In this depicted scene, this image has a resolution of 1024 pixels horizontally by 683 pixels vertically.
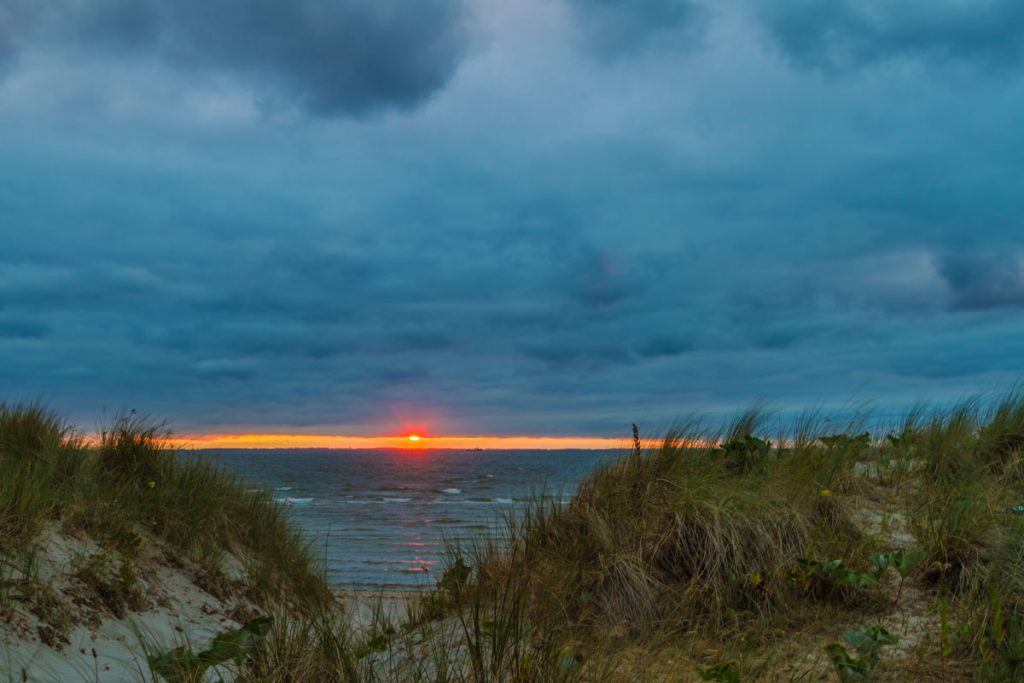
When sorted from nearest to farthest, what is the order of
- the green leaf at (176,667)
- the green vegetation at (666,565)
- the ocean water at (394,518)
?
the green leaf at (176,667), the green vegetation at (666,565), the ocean water at (394,518)

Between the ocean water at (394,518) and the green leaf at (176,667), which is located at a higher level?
the green leaf at (176,667)

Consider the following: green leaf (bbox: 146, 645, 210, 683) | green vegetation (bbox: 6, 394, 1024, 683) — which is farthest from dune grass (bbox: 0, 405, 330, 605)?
green leaf (bbox: 146, 645, 210, 683)

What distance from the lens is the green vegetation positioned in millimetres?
4190

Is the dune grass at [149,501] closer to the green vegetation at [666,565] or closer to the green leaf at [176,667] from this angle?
the green vegetation at [666,565]

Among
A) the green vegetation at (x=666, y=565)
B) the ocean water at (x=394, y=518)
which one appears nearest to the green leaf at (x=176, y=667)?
the green vegetation at (x=666, y=565)

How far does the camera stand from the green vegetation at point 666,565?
13.7 ft

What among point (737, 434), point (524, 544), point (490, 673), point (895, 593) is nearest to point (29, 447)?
point (524, 544)

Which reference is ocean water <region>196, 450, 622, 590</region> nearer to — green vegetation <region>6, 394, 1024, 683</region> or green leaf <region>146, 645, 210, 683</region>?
green vegetation <region>6, 394, 1024, 683</region>

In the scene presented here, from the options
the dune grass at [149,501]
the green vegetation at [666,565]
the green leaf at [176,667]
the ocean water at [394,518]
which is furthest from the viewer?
the ocean water at [394,518]

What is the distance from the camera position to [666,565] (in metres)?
6.25

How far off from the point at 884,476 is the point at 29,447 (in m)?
8.87

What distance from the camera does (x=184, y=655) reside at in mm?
4059

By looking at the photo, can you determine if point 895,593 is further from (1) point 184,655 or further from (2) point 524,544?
(1) point 184,655

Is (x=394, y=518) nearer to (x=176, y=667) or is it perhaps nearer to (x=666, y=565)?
(x=666, y=565)
